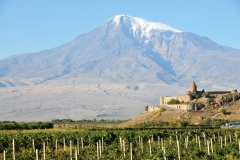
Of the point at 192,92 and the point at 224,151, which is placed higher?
the point at 192,92

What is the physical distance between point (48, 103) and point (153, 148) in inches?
6523

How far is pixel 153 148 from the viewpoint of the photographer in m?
24.0

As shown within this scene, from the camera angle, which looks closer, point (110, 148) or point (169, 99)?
point (110, 148)

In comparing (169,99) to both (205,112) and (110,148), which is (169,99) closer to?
(205,112)

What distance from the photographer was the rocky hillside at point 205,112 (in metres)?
60.7

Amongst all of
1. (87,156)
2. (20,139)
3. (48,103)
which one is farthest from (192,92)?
(48,103)

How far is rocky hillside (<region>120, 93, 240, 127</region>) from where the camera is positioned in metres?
60.7

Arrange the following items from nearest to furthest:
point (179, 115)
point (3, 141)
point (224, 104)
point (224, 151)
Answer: point (224, 151), point (3, 141), point (179, 115), point (224, 104)

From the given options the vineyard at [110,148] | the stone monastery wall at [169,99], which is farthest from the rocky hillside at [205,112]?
the vineyard at [110,148]

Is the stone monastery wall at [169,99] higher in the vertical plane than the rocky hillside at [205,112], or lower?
higher

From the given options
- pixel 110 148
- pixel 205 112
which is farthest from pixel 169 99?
pixel 110 148

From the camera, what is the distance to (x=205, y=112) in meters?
65.2

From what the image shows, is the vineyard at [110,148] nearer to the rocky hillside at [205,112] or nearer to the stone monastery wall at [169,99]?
the rocky hillside at [205,112]

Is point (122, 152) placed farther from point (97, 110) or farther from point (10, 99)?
point (10, 99)
